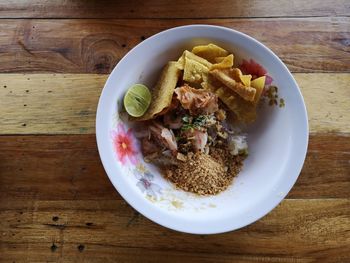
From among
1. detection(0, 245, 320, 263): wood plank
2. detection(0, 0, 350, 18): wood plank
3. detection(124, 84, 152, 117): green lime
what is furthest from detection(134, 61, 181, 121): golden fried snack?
detection(0, 245, 320, 263): wood plank

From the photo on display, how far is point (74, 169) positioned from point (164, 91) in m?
0.34

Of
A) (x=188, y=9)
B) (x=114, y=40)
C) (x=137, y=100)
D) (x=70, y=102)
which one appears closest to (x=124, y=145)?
(x=137, y=100)

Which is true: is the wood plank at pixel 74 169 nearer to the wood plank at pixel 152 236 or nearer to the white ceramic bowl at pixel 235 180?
the wood plank at pixel 152 236

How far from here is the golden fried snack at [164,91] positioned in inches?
41.7

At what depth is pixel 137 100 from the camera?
3.51 ft

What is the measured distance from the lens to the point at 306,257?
1.14 m

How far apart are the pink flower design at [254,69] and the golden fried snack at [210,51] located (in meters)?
0.06

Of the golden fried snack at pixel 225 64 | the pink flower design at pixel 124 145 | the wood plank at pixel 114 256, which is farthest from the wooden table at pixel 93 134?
the golden fried snack at pixel 225 64

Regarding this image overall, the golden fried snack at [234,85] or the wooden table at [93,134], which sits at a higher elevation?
the golden fried snack at [234,85]

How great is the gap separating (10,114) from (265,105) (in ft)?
2.32

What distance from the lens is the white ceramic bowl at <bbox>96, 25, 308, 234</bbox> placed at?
1.01 meters

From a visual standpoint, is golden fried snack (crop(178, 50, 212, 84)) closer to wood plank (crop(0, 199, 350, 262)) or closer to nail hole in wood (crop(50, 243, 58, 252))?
wood plank (crop(0, 199, 350, 262))

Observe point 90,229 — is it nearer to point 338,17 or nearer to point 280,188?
point 280,188

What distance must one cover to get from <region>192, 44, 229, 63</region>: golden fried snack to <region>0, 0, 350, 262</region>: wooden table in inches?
7.9
